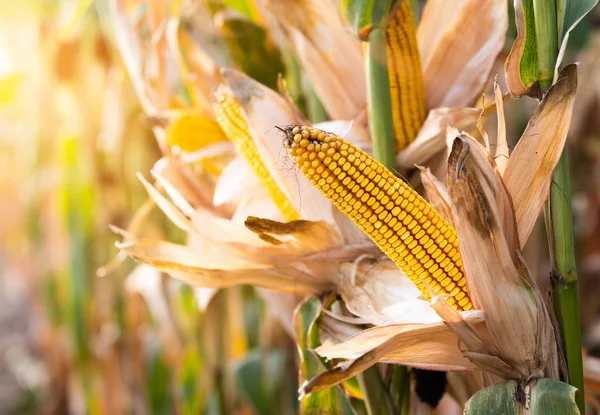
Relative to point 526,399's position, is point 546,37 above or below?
above

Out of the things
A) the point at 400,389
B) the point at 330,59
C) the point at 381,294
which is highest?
the point at 330,59

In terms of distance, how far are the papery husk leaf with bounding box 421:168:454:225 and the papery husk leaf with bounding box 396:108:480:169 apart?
0.08 metres

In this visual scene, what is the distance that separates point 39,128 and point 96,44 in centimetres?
31

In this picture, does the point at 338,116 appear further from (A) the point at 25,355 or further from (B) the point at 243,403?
(A) the point at 25,355

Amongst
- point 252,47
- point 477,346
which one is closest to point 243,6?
point 252,47

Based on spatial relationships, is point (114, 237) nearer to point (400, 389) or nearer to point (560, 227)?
point (400, 389)

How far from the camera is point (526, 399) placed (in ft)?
1.66

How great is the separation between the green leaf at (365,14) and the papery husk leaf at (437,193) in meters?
0.14

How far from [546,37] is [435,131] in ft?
0.45

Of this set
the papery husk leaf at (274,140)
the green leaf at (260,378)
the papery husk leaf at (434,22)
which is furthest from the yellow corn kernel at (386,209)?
the green leaf at (260,378)

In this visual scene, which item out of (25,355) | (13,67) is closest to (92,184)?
(13,67)

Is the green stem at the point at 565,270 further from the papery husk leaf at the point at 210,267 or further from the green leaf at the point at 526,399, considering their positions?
the papery husk leaf at the point at 210,267

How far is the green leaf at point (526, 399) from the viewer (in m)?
0.47

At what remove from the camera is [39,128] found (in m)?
1.80
